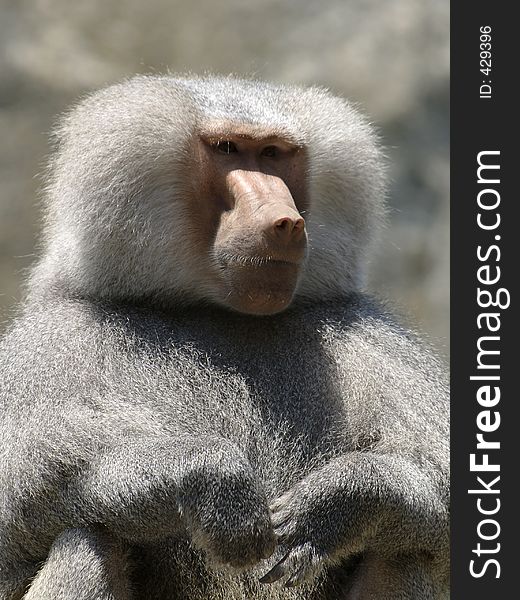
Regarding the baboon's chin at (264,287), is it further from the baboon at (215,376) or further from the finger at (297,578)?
the finger at (297,578)

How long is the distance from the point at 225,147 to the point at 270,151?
16 centimetres

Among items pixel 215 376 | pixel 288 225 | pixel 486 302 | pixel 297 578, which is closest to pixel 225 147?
pixel 288 225

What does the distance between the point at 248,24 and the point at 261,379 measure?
18.7 feet

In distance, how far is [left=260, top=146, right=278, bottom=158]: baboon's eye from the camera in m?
3.73

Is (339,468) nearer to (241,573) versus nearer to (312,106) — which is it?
(241,573)

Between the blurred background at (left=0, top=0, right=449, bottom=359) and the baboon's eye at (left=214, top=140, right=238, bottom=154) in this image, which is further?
the blurred background at (left=0, top=0, right=449, bottom=359)

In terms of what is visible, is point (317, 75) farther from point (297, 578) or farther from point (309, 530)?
point (297, 578)

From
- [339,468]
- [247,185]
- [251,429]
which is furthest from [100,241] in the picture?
[339,468]

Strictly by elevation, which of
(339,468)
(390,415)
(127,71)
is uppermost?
(127,71)

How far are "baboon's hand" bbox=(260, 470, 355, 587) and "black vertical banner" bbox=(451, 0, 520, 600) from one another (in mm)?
374

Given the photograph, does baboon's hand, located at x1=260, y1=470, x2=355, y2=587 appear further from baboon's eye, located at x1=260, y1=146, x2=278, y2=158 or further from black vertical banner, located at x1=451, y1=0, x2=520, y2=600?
baboon's eye, located at x1=260, y1=146, x2=278, y2=158

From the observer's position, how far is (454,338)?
3.30m

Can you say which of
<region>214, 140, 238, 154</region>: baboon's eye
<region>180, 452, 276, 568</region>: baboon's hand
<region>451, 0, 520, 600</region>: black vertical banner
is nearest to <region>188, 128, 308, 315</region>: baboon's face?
<region>214, 140, 238, 154</region>: baboon's eye

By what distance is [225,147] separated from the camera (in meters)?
3.71
